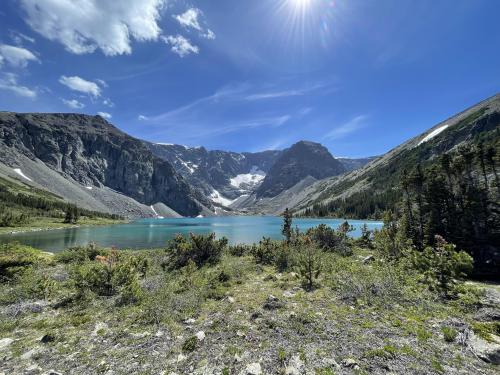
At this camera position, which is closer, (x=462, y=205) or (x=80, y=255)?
(x=80, y=255)

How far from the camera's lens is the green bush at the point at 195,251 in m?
22.8

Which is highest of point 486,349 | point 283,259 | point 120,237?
point 283,259

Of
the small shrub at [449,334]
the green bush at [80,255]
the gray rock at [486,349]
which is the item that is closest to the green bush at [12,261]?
the green bush at [80,255]

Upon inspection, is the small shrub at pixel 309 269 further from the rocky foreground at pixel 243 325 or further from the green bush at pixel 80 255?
the green bush at pixel 80 255

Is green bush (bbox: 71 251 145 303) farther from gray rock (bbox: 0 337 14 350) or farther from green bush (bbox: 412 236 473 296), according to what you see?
green bush (bbox: 412 236 473 296)

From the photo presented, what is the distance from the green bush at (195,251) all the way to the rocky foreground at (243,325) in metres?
6.06

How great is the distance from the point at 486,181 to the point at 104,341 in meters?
41.4

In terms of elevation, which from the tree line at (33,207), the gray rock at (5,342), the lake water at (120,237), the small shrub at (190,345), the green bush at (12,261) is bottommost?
the lake water at (120,237)

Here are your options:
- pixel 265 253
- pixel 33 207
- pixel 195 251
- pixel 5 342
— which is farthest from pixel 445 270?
pixel 33 207

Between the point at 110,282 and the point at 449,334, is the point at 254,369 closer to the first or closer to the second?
the point at 449,334

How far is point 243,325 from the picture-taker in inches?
396

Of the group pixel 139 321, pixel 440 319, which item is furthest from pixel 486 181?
pixel 139 321

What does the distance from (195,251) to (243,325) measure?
A: 1434cm

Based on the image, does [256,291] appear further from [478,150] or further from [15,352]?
[478,150]
